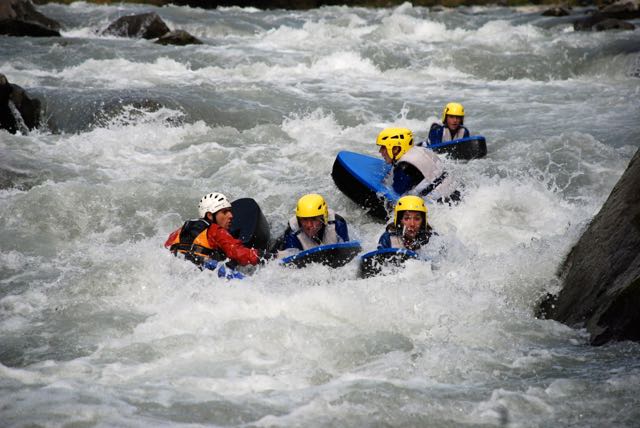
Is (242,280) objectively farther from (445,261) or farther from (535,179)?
(535,179)

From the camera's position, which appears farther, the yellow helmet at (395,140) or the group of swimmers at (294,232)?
the yellow helmet at (395,140)

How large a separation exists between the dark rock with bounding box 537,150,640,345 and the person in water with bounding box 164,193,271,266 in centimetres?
257

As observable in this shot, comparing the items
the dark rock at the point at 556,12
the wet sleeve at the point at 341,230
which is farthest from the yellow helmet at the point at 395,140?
the dark rock at the point at 556,12

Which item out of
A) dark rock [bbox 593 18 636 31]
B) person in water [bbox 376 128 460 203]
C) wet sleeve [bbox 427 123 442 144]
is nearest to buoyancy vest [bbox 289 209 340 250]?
person in water [bbox 376 128 460 203]

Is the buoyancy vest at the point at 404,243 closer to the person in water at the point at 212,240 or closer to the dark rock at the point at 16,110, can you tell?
the person in water at the point at 212,240

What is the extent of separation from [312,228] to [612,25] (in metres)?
16.8

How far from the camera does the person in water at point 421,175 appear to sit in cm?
920

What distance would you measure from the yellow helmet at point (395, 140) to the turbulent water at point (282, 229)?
833mm

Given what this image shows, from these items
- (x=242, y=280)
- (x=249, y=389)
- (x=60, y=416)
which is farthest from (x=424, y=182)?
(x=60, y=416)

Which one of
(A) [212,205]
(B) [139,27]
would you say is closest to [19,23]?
(B) [139,27]

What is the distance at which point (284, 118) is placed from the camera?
1398cm

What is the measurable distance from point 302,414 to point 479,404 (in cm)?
102

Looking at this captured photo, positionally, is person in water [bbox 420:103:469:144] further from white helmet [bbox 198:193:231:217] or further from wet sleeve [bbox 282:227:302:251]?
white helmet [bbox 198:193:231:217]

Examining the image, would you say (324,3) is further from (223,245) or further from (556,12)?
(223,245)
